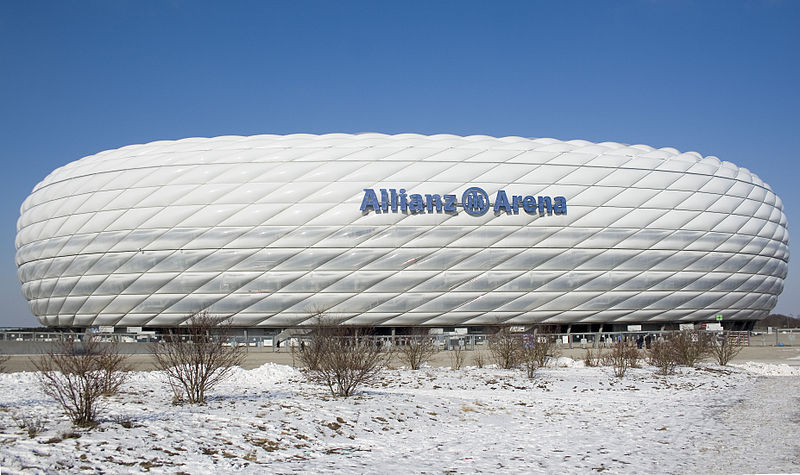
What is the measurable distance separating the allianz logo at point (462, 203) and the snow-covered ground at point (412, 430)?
23330 mm

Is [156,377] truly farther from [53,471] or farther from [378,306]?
[378,306]

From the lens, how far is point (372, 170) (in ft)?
133

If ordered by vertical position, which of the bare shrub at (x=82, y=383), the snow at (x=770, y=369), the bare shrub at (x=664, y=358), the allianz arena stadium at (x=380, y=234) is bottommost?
the snow at (x=770, y=369)

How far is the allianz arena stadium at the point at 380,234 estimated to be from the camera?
3962cm

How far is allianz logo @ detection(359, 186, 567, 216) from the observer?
39844 mm

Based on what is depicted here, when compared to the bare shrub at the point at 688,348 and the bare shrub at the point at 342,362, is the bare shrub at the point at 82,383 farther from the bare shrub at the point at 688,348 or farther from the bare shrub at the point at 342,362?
the bare shrub at the point at 688,348

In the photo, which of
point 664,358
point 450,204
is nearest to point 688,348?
point 664,358

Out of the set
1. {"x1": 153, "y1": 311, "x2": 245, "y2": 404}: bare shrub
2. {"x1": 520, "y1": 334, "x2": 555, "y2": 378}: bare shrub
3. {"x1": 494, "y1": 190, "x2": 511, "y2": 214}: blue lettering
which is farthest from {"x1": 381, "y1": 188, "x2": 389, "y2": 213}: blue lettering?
{"x1": 153, "y1": 311, "x2": 245, "y2": 404}: bare shrub

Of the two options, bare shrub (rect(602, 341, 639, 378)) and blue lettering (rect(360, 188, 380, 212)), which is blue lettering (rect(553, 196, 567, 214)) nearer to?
blue lettering (rect(360, 188, 380, 212))

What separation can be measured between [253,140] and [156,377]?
27823 mm

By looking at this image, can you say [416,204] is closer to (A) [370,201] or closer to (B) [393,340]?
(A) [370,201]

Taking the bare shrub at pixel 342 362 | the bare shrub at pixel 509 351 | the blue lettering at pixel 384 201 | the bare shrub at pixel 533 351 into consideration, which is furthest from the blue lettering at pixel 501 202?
the bare shrub at pixel 342 362

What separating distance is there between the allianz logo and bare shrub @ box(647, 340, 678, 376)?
19.2m

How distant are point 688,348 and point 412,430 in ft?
47.1
